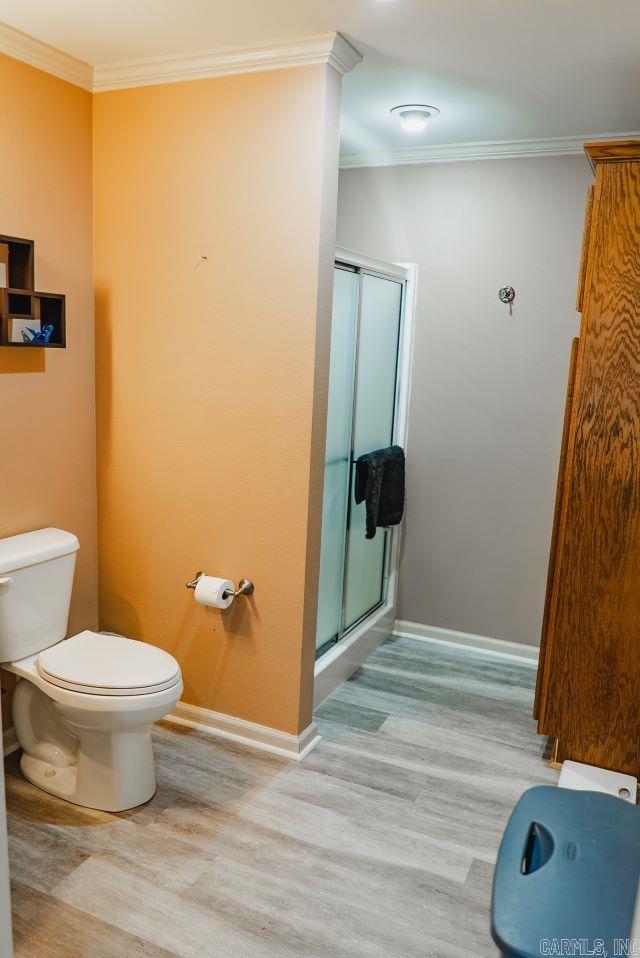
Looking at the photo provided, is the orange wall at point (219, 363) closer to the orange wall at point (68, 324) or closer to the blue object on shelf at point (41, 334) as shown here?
the orange wall at point (68, 324)

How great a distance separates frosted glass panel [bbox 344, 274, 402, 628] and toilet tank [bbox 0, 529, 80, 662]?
1.25 metres

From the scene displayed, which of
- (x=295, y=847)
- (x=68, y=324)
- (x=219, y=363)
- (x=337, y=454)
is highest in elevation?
(x=68, y=324)

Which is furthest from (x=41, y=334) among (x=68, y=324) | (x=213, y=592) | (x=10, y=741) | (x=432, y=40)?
(x=432, y=40)

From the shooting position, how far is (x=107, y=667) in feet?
7.84

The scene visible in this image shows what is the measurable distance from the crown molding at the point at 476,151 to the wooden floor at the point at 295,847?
7.91ft

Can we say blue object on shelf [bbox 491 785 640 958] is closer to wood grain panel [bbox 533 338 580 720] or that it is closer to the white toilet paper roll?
wood grain panel [bbox 533 338 580 720]

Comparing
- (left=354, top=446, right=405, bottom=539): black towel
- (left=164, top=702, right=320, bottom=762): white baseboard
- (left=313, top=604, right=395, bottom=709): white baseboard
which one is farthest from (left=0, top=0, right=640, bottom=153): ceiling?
(left=164, top=702, right=320, bottom=762): white baseboard

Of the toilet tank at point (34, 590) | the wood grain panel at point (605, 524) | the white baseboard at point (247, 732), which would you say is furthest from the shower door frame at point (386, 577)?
the toilet tank at point (34, 590)

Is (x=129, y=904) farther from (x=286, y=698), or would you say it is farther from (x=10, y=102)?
(x=10, y=102)

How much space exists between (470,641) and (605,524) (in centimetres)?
147

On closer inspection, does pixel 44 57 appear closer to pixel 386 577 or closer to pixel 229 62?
pixel 229 62

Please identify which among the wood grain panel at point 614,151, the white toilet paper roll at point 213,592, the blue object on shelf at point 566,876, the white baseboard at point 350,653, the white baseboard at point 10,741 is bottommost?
the white baseboard at point 10,741

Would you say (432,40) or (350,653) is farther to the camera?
(350,653)

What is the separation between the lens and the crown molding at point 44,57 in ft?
7.88
